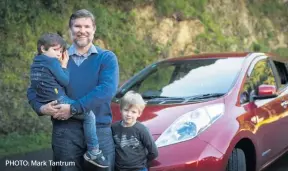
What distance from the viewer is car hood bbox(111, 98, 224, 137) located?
3910 millimetres

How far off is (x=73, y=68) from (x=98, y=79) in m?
0.20

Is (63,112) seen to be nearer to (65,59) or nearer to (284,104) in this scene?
(65,59)

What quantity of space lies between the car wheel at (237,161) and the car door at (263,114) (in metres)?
0.38

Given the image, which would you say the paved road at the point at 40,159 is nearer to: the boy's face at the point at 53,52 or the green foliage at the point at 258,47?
the boy's face at the point at 53,52

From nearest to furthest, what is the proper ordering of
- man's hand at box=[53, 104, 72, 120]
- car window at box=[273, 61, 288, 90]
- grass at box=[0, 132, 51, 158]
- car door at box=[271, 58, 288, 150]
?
man's hand at box=[53, 104, 72, 120] → car door at box=[271, 58, 288, 150] → car window at box=[273, 61, 288, 90] → grass at box=[0, 132, 51, 158]

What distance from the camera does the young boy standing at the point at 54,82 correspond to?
2.87 metres

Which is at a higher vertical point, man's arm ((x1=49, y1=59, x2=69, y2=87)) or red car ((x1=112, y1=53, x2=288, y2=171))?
man's arm ((x1=49, y1=59, x2=69, y2=87))

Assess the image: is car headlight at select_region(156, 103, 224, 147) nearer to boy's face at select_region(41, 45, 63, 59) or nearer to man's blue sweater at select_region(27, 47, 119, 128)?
man's blue sweater at select_region(27, 47, 119, 128)

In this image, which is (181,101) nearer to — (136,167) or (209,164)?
(209,164)

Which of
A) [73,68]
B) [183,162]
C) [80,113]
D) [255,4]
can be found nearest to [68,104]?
[80,113]

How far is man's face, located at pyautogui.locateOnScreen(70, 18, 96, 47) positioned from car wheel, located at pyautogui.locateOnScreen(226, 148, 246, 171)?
1796 millimetres

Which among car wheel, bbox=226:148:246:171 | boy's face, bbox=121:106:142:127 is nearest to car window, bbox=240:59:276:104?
car wheel, bbox=226:148:246:171

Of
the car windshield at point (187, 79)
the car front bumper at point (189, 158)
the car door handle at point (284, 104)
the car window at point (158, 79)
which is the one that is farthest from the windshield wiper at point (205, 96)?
the car door handle at point (284, 104)

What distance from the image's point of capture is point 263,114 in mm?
4617
